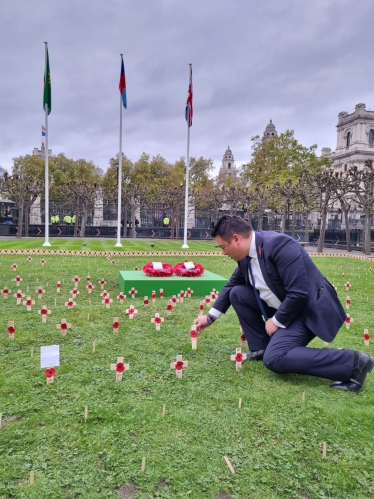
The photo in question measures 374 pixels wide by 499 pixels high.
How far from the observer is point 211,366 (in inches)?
165

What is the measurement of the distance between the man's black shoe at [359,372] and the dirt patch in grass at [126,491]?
214cm

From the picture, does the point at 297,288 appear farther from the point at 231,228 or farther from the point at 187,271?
the point at 187,271

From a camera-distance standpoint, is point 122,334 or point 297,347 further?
point 122,334

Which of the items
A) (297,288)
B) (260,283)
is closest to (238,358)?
(260,283)

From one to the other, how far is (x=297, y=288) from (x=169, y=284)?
4.54m

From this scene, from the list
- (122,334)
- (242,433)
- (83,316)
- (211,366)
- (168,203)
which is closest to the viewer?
(242,433)

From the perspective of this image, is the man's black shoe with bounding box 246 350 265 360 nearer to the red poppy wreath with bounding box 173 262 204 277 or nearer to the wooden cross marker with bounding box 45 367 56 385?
the wooden cross marker with bounding box 45 367 56 385

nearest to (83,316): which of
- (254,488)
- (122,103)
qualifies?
(254,488)

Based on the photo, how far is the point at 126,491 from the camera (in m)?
2.28

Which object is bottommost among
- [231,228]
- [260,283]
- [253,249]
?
[260,283]

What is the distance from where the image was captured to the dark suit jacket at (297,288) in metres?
3.58

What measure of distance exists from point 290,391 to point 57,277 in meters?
7.88

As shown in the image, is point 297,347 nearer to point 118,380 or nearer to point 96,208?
point 118,380

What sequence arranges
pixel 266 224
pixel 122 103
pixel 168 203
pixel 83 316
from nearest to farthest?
pixel 83 316, pixel 122 103, pixel 168 203, pixel 266 224
